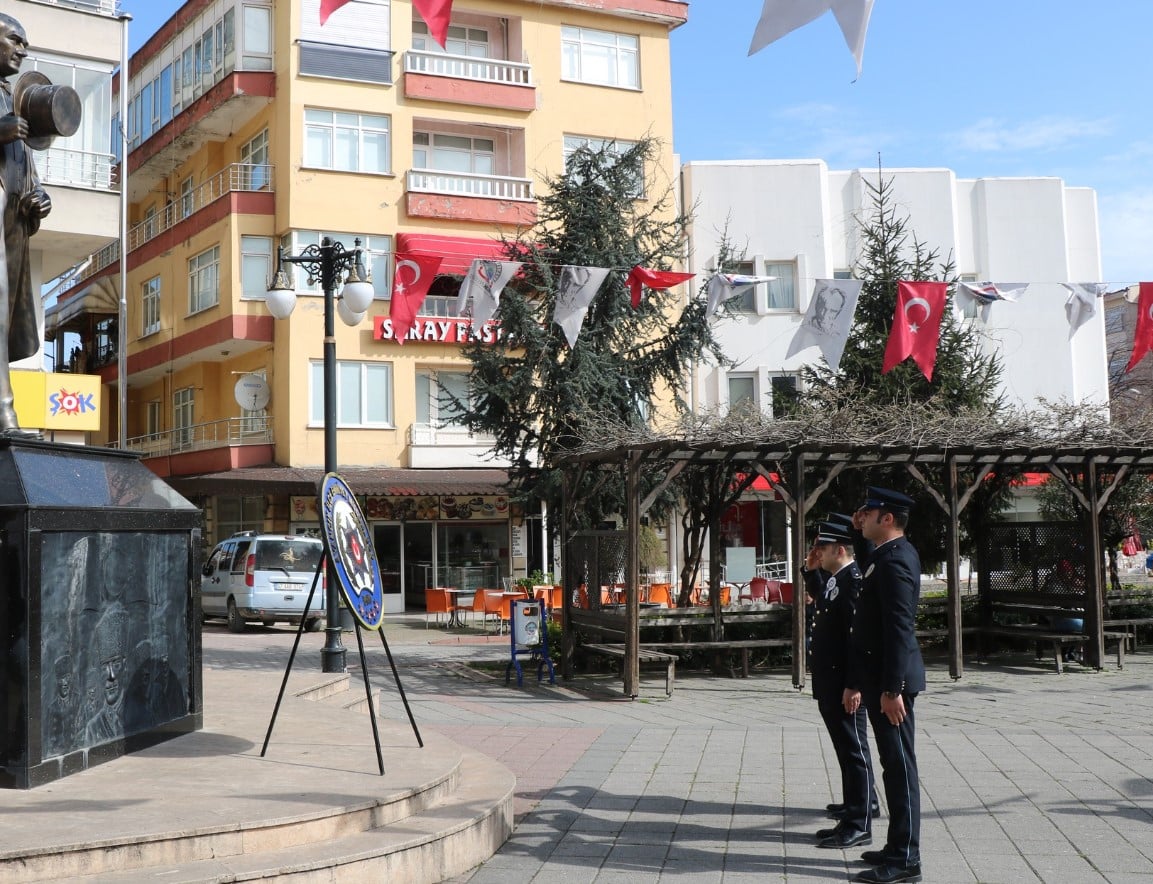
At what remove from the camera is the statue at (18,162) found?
7.28 metres

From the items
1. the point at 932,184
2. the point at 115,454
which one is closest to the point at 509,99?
the point at 932,184

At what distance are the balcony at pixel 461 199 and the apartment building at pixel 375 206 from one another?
2.4 inches

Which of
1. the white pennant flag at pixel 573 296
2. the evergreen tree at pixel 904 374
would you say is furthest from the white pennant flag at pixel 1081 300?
the white pennant flag at pixel 573 296

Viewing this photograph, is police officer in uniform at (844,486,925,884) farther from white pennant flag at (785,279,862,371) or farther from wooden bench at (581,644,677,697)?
white pennant flag at (785,279,862,371)

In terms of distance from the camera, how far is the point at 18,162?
24.7 ft

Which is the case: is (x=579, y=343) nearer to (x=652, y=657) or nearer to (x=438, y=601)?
(x=652, y=657)

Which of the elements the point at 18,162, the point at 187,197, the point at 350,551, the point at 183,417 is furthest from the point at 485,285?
the point at 183,417

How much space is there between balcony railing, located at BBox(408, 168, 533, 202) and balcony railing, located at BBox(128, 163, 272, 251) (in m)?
3.76

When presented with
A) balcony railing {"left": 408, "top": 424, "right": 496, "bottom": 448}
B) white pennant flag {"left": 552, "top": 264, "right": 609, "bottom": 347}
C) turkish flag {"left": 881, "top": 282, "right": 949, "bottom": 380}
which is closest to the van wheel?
balcony railing {"left": 408, "top": 424, "right": 496, "bottom": 448}

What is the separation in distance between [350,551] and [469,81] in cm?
2673

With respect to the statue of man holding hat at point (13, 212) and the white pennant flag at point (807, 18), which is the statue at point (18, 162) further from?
the white pennant flag at point (807, 18)

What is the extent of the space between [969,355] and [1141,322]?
6004 millimetres

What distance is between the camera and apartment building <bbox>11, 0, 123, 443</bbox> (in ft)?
72.3

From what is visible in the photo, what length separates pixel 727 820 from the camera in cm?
741
